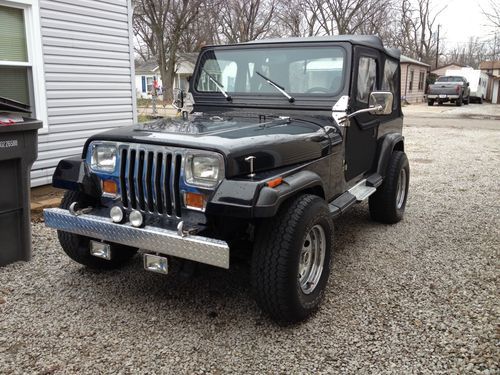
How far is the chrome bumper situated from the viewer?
260 cm

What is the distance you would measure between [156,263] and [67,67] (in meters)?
4.43

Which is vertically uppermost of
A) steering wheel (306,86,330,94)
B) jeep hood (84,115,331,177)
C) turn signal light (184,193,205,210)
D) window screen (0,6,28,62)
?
window screen (0,6,28,62)

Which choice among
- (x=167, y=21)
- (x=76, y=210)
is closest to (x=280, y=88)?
(x=76, y=210)

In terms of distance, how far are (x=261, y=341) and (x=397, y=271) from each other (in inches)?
63.7

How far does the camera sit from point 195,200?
2.83 metres

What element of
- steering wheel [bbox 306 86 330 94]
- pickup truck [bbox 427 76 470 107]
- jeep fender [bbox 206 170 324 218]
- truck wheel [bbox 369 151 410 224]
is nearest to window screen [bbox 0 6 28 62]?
steering wheel [bbox 306 86 330 94]

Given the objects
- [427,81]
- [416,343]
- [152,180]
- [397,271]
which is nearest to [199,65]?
[152,180]

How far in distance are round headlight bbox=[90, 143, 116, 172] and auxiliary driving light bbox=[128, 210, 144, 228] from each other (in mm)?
420

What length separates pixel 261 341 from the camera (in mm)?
2869

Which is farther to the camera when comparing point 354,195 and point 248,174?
point 354,195

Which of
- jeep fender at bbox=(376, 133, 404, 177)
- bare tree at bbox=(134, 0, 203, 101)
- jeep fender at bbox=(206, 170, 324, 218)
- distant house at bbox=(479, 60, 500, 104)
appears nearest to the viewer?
jeep fender at bbox=(206, 170, 324, 218)

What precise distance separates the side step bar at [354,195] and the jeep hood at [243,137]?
46 centimetres

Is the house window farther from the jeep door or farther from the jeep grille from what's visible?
the jeep grille

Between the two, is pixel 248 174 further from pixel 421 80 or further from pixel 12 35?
pixel 421 80
